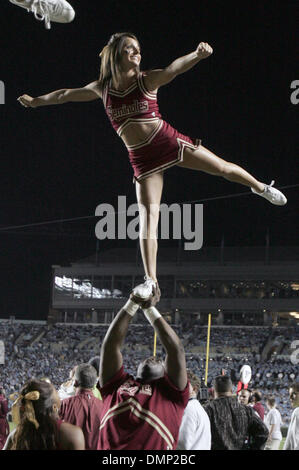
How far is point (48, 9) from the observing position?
13.8 ft

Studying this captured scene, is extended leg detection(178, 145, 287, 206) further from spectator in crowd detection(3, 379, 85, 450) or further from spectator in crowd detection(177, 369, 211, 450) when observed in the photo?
spectator in crowd detection(3, 379, 85, 450)

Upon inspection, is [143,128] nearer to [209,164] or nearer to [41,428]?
[209,164]

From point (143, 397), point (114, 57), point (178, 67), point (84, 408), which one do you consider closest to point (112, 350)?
point (143, 397)

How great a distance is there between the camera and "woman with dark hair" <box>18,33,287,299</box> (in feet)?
13.6

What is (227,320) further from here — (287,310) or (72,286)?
(72,286)

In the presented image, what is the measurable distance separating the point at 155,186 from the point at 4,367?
85.1 ft

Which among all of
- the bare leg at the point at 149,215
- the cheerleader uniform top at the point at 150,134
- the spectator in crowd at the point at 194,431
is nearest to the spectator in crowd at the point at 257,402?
the spectator in crowd at the point at 194,431

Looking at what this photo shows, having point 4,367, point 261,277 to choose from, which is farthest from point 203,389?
point 261,277

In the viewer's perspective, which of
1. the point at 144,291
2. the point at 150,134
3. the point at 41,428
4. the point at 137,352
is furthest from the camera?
the point at 137,352

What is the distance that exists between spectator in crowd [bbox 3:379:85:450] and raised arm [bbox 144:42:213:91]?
1990mm

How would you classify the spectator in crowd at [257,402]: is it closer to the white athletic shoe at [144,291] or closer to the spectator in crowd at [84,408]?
the spectator in crowd at [84,408]

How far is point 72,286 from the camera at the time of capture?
156ft

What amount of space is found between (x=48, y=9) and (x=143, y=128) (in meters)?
0.94

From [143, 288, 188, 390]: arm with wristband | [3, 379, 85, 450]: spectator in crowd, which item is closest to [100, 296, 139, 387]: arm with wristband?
[143, 288, 188, 390]: arm with wristband
